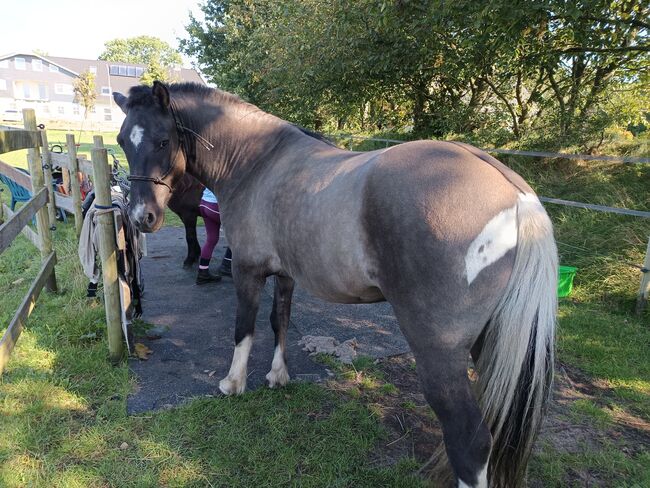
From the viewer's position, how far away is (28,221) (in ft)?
11.6

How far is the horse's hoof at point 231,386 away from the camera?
3045mm

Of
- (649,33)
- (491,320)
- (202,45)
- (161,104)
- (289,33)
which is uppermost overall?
(202,45)

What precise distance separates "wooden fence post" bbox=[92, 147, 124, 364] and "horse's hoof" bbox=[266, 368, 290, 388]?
1.29 meters

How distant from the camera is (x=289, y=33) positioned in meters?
9.46

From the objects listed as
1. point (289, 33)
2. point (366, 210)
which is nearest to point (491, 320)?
point (366, 210)

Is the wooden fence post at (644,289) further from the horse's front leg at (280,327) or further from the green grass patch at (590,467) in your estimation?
the horse's front leg at (280,327)

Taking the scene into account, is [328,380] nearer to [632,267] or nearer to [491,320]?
[491,320]

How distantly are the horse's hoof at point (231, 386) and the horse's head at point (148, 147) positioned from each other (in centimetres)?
124

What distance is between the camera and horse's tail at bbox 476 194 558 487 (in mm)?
1754

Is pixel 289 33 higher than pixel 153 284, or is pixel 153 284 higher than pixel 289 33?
pixel 289 33

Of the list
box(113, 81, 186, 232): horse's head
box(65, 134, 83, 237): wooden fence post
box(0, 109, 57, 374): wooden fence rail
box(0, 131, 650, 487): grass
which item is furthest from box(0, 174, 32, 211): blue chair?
box(113, 81, 186, 232): horse's head

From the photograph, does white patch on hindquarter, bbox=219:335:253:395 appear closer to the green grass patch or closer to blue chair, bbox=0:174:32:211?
the green grass patch

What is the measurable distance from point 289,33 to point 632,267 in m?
8.20

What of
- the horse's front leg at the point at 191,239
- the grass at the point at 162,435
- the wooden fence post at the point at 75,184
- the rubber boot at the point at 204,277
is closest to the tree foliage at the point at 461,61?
the horse's front leg at the point at 191,239
